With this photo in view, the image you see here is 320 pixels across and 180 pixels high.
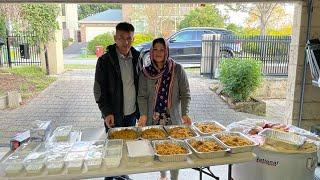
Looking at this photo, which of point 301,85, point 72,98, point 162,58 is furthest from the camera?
point 72,98

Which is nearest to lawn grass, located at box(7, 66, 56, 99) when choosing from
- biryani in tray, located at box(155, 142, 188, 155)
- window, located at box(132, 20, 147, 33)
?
window, located at box(132, 20, 147, 33)

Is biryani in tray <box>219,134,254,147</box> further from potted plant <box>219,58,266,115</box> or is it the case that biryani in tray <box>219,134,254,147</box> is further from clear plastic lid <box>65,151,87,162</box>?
potted plant <box>219,58,266,115</box>

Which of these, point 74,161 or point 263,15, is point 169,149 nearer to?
point 74,161

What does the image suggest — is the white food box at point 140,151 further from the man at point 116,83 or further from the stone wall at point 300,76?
the stone wall at point 300,76

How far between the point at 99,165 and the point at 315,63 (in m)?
2.08

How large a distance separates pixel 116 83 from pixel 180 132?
0.61 m

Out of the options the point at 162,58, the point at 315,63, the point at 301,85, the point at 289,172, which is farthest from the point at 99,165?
the point at 301,85

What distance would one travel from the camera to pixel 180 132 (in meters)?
1.87

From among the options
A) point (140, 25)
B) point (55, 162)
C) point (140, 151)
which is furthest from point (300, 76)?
point (140, 25)

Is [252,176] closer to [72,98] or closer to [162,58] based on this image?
[162,58]

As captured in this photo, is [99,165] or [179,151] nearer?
[99,165]

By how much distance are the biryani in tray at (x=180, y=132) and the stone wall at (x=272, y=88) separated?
351 centimetres

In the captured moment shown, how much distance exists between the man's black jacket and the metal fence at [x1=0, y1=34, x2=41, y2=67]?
12.8ft

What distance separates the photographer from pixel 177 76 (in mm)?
2123
